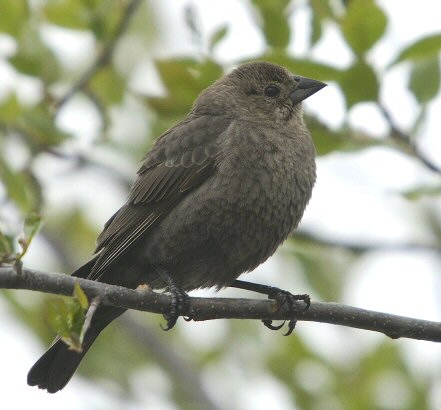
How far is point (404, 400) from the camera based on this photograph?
268 inches

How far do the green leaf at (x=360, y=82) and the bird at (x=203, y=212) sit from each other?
0.50m

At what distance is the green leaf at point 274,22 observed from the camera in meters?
4.95

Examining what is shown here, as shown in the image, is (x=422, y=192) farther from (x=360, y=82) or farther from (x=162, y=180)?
(x=162, y=180)

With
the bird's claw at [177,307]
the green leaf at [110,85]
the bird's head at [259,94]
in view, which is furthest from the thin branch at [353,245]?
the bird's claw at [177,307]

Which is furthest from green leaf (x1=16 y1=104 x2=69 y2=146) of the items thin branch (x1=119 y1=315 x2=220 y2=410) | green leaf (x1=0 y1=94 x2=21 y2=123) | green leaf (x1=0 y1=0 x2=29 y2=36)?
thin branch (x1=119 y1=315 x2=220 y2=410)

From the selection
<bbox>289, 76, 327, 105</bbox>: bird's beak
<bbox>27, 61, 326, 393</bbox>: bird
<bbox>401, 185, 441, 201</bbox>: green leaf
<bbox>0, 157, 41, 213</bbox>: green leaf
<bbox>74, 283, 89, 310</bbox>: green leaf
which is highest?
<bbox>289, 76, 327, 105</bbox>: bird's beak

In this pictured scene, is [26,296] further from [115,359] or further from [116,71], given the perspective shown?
[116,71]

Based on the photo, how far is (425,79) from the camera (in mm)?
4848

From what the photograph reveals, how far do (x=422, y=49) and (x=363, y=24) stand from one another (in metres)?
0.30

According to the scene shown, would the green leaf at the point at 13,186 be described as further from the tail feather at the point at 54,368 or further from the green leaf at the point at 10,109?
the tail feather at the point at 54,368

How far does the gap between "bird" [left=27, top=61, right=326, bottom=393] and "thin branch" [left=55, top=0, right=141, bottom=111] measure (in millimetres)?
630

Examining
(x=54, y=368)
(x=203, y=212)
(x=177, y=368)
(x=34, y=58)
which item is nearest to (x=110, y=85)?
(x=34, y=58)

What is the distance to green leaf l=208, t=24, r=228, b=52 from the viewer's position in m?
4.77

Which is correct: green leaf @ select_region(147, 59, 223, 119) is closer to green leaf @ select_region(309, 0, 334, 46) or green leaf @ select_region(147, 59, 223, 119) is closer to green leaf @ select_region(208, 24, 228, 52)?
green leaf @ select_region(208, 24, 228, 52)
